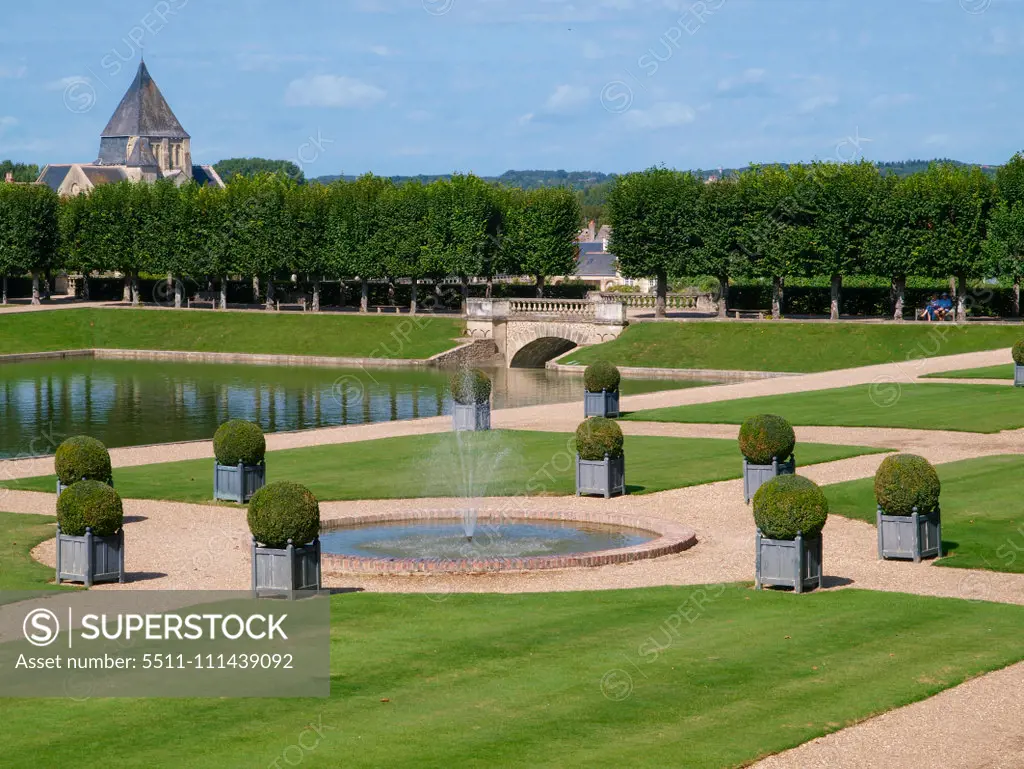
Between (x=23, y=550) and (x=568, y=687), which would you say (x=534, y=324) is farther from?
(x=568, y=687)

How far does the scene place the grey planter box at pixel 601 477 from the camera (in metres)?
36.7

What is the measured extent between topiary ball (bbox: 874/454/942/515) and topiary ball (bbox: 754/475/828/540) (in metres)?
3.05

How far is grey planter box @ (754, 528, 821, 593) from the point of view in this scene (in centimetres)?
2627

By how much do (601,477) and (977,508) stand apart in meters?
8.76

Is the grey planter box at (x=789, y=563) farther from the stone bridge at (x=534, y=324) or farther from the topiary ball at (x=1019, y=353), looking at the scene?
the stone bridge at (x=534, y=324)

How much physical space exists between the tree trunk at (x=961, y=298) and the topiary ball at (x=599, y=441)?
54749 millimetres

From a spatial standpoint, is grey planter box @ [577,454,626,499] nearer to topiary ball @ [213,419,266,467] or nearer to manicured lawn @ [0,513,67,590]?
topiary ball @ [213,419,266,467]

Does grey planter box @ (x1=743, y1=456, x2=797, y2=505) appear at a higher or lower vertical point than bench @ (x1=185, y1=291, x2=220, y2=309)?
lower

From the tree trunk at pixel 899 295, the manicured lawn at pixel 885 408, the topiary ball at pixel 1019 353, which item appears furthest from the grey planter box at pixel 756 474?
the tree trunk at pixel 899 295

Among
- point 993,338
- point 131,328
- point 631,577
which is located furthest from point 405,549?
point 131,328

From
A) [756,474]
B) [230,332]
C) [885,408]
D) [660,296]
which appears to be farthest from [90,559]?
[230,332]

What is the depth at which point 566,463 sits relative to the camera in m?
42.6

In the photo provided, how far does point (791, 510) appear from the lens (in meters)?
26.3

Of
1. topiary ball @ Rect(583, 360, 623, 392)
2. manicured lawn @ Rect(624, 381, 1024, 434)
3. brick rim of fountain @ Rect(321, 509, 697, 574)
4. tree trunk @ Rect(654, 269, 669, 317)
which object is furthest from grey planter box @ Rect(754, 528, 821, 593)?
tree trunk @ Rect(654, 269, 669, 317)
